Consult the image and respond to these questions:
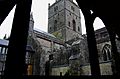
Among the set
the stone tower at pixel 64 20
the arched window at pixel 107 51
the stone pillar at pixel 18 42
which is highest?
the stone tower at pixel 64 20

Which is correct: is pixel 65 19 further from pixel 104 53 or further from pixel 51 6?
pixel 104 53

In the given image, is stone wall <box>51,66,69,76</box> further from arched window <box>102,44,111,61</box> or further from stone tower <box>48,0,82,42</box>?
stone tower <box>48,0,82,42</box>

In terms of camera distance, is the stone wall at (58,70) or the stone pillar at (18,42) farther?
the stone wall at (58,70)

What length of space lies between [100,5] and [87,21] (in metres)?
0.66

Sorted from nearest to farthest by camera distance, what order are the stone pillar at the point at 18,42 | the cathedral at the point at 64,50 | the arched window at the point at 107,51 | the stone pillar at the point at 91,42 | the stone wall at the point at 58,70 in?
the stone pillar at the point at 18,42 → the stone pillar at the point at 91,42 → the cathedral at the point at 64,50 → the arched window at the point at 107,51 → the stone wall at the point at 58,70

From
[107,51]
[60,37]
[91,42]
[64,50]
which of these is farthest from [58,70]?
[91,42]

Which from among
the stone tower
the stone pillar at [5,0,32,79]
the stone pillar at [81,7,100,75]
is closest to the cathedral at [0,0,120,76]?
the stone tower

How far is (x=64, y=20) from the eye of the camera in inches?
1538

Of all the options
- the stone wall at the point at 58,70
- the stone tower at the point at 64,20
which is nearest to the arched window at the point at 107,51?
the stone wall at the point at 58,70

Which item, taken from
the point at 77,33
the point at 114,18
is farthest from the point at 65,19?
the point at 114,18

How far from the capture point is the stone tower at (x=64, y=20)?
38.6 meters

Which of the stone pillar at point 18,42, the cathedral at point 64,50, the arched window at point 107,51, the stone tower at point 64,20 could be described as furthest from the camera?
the stone tower at point 64,20

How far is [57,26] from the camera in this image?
4053cm

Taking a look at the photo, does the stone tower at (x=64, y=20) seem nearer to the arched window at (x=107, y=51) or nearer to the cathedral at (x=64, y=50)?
the cathedral at (x=64, y=50)
